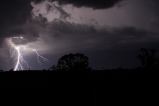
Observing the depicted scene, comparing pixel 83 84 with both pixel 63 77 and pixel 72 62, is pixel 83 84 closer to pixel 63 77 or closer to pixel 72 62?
pixel 63 77

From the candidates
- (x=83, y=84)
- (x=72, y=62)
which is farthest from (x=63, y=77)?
(x=72, y=62)

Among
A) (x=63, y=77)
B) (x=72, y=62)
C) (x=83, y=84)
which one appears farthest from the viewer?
(x=72, y=62)

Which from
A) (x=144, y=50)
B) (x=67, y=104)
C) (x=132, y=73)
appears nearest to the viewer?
(x=67, y=104)

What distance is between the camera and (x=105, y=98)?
15508 mm

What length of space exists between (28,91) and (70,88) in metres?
2.16

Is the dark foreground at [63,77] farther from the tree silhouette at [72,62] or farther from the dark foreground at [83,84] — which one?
the tree silhouette at [72,62]

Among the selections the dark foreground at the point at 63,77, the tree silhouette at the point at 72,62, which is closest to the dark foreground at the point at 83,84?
the dark foreground at the point at 63,77

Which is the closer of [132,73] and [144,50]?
[132,73]

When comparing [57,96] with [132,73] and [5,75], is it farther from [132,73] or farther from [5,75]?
[132,73]

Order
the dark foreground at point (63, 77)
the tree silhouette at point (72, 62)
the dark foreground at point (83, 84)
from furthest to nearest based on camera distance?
the tree silhouette at point (72, 62) → the dark foreground at point (63, 77) → the dark foreground at point (83, 84)

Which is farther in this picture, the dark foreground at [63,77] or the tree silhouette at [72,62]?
the tree silhouette at [72,62]

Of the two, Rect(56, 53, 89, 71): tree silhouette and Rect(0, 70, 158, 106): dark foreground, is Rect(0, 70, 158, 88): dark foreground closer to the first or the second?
Rect(0, 70, 158, 106): dark foreground

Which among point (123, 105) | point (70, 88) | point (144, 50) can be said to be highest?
point (144, 50)

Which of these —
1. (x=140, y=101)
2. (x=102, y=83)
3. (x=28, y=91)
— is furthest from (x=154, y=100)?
(x=28, y=91)
